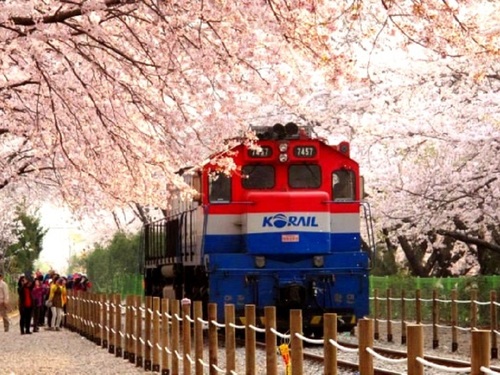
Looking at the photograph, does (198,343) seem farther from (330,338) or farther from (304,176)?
(304,176)

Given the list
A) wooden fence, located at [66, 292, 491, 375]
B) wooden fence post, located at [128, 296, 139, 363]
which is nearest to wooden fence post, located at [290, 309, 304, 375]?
wooden fence, located at [66, 292, 491, 375]

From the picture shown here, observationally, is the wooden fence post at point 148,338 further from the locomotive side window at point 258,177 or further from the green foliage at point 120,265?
the green foliage at point 120,265

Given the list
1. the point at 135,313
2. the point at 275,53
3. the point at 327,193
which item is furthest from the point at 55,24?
the point at 327,193

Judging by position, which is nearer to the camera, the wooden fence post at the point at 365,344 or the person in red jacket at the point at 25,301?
the wooden fence post at the point at 365,344

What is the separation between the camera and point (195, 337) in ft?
42.3

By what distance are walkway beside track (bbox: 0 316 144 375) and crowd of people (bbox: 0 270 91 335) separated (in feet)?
2.23

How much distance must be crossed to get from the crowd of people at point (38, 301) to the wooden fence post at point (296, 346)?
1792 cm

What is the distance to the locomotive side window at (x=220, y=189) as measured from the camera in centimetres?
1873

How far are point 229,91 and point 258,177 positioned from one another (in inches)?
183

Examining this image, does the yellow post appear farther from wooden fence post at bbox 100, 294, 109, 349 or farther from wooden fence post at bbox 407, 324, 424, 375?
wooden fence post at bbox 100, 294, 109, 349

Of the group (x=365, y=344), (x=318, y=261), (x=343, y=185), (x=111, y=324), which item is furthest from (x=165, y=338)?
(x=365, y=344)

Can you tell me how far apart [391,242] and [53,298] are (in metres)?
10.9

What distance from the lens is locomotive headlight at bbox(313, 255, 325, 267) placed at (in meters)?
18.6

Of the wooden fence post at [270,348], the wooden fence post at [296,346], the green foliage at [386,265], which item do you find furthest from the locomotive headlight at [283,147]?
the green foliage at [386,265]
